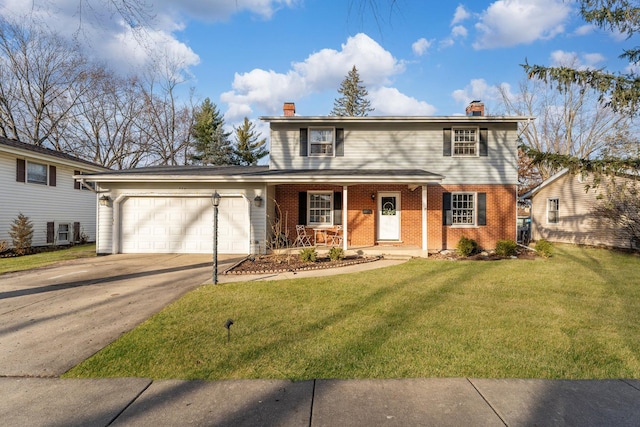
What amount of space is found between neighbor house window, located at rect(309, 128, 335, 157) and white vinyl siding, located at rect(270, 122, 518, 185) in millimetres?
267

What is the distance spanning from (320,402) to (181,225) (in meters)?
10.3

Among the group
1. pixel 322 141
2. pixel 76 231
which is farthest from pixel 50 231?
pixel 322 141

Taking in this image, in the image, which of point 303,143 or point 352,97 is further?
point 352,97

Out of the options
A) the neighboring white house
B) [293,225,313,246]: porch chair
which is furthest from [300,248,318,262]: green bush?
the neighboring white house

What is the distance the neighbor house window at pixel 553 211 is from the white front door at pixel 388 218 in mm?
9948

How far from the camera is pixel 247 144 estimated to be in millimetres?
32375

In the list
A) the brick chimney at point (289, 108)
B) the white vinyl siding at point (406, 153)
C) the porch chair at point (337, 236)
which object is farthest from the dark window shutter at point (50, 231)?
the porch chair at point (337, 236)

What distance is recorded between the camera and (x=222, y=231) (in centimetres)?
1171

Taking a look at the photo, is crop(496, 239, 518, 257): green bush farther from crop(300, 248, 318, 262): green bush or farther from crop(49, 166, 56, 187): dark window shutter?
crop(49, 166, 56, 187): dark window shutter

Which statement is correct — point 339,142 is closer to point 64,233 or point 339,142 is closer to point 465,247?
point 465,247

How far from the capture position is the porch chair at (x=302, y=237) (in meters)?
12.6

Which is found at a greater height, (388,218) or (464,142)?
(464,142)

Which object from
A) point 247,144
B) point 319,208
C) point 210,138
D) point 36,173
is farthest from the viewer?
point 247,144

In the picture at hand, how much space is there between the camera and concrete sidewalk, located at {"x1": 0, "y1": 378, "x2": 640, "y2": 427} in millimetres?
2541
